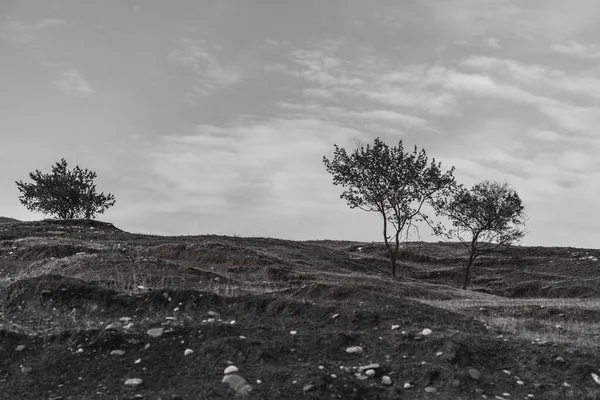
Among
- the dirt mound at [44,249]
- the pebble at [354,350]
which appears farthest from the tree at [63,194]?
the pebble at [354,350]

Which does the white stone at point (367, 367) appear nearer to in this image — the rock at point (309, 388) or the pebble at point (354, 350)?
the pebble at point (354, 350)

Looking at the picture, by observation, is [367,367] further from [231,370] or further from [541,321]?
[541,321]

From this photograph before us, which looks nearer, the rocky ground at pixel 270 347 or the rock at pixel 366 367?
the rocky ground at pixel 270 347

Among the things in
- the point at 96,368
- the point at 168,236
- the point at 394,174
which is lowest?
the point at 96,368

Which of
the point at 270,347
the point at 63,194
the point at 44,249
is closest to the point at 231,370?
the point at 270,347

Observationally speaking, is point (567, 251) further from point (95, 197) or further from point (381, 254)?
point (95, 197)

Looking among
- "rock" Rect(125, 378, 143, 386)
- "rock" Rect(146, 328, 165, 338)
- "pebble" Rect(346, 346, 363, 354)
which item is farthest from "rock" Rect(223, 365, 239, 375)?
"pebble" Rect(346, 346, 363, 354)

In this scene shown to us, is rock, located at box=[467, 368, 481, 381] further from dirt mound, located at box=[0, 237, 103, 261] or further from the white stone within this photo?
dirt mound, located at box=[0, 237, 103, 261]

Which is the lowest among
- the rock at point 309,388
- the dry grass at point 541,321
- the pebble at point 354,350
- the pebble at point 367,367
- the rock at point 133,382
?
the rock at point 133,382

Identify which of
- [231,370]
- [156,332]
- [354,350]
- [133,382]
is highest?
[156,332]

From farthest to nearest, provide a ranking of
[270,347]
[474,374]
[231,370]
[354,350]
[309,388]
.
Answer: [354,350] < [270,347] < [474,374] < [231,370] < [309,388]

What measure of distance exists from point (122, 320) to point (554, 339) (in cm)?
993

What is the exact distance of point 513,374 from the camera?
12.5 m

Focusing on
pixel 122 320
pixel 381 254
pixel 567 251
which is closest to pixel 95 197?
pixel 381 254
